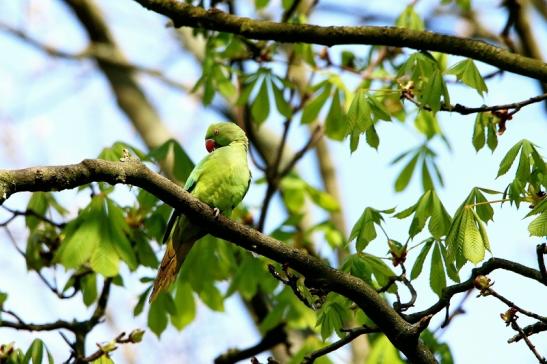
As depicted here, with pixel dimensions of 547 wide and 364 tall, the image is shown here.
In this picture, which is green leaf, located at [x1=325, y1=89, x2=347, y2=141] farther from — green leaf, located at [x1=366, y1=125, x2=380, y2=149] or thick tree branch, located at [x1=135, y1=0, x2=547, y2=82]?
green leaf, located at [x1=366, y1=125, x2=380, y2=149]

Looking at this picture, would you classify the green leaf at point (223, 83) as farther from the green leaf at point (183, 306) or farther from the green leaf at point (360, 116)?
the green leaf at point (360, 116)

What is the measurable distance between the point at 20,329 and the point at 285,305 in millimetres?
2188

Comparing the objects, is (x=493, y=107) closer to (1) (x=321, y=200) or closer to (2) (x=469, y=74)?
(2) (x=469, y=74)

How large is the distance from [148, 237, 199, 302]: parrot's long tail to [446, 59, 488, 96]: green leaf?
1.88 m

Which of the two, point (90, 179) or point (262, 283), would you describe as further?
point (262, 283)

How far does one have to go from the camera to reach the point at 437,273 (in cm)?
377

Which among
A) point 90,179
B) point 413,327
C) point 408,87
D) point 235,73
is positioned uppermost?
point 235,73

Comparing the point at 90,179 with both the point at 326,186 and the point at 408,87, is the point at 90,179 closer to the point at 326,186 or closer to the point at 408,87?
the point at 408,87

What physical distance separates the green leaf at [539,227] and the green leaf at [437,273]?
2.10ft

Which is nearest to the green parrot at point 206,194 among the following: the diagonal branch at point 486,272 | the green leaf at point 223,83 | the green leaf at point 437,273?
the green leaf at point 223,83

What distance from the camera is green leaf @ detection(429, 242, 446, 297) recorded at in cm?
377

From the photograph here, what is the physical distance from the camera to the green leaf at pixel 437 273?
3.77m

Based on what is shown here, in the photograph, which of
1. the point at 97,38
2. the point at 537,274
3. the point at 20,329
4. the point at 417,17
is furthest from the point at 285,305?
the point at 97,38

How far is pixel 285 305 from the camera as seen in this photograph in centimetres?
620
